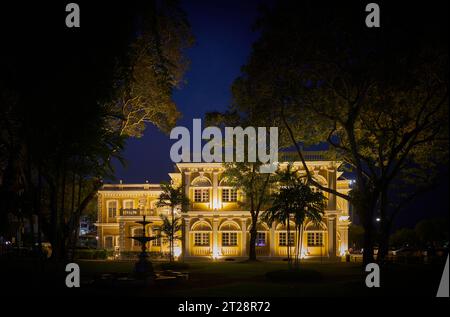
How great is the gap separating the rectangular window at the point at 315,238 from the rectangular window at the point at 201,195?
9.00 m

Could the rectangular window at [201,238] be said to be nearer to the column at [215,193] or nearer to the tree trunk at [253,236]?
the column at [215,193]

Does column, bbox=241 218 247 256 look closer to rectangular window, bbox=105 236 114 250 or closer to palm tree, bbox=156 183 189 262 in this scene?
palm tree, bbox=156 183 189 262

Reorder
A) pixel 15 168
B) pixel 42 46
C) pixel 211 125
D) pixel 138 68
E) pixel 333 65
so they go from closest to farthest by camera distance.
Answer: pixel 42 46
pixel 333 65
pixel 15 168
pixel 138 68
pixel 211 125

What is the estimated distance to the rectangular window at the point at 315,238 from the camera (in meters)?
44.7

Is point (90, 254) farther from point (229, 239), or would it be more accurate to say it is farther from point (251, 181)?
point (251, 181)

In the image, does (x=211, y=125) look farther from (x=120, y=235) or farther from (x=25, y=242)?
(x=25, y=242)

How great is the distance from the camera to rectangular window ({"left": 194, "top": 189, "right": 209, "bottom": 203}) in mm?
45938

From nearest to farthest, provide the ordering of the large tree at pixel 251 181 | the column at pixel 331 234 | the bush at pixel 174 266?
1. the bush at pixel 174 266
2. the large tree at pixel 251 181
3. the column at pixel 331 234

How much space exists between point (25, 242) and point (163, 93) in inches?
1677

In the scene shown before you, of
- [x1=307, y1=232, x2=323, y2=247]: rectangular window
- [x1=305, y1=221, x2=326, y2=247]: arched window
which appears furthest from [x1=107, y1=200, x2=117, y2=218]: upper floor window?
[x1=307, y1=232, x2=323, y2=247]: rectangular window

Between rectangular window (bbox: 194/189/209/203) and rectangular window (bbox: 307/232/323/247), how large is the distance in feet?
29.5

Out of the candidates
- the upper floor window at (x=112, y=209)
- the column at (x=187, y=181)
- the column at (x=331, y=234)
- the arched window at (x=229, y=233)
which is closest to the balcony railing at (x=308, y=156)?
the column at (x=331, y=234)
